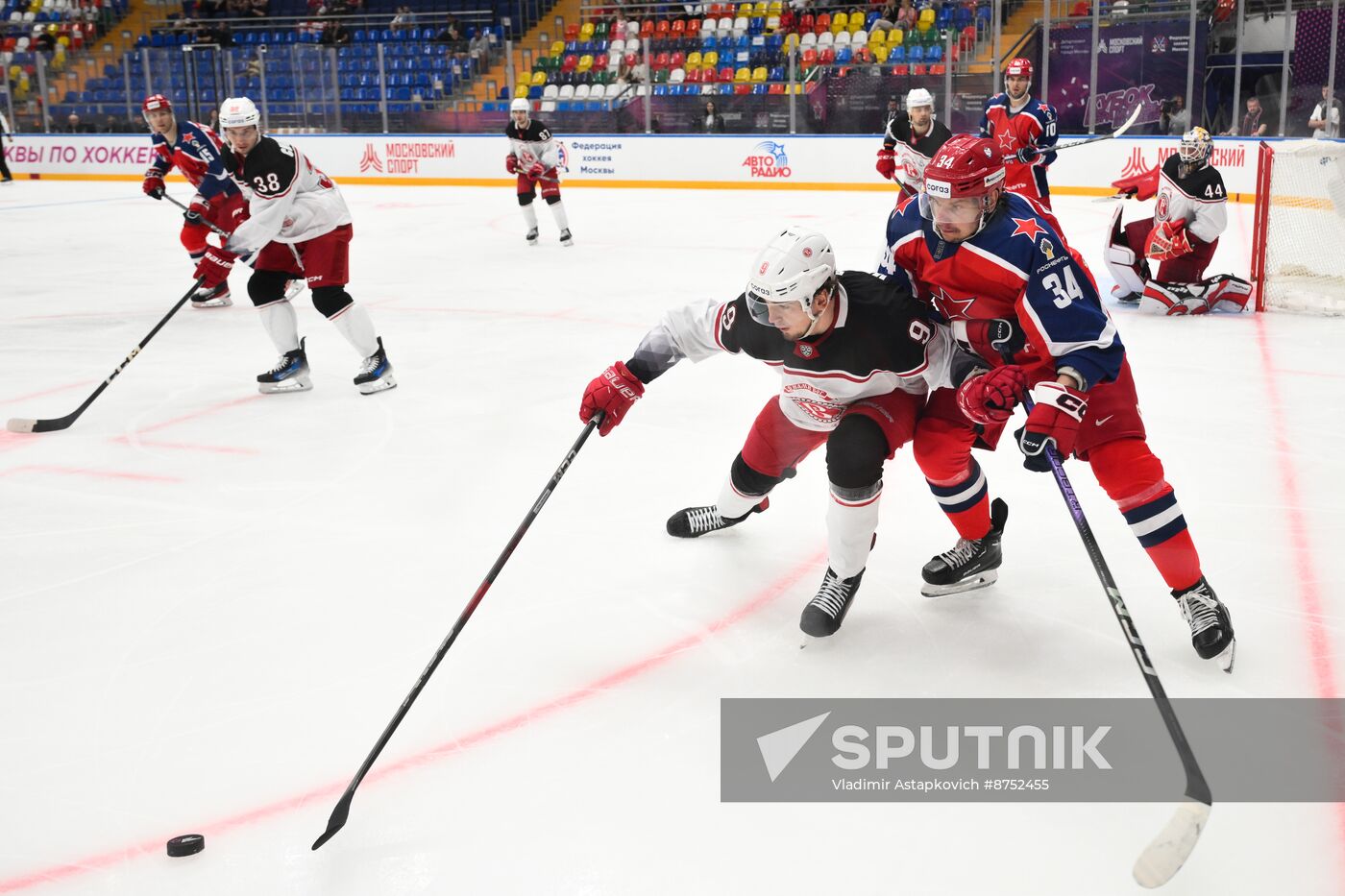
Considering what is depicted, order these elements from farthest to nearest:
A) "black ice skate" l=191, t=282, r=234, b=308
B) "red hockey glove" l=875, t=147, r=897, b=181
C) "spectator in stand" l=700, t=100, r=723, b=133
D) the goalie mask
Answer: "spectator in stand" l=700, t=100, r=723, b=133 → "red hockey glove" l=875, t=147, r=897, b=181 → "black ice skate" l=191, t=282, r=234, b=308 → the goalie mask

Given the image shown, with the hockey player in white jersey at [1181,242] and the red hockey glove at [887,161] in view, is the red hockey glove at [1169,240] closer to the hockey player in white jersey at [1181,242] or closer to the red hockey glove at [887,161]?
the hockey player in white jersey at [1181,242]

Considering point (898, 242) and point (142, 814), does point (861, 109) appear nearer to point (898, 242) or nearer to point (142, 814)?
point (898, 242)

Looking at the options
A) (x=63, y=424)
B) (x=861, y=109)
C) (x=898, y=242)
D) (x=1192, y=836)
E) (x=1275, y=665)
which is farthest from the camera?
(x=861, y=109)

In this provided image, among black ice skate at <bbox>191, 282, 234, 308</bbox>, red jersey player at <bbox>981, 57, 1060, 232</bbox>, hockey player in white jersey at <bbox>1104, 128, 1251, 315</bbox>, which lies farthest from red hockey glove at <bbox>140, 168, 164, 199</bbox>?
hockey player in white jersey at <bbox>1104, 128, 1251, 315</bbox>

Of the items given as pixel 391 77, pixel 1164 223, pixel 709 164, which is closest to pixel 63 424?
pixel 1164 223

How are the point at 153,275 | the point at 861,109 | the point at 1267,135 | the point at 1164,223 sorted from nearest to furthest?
1. the point at 1164,223
2. the point at 153,275
3. the point at 1267,135
4. the point at 861,109

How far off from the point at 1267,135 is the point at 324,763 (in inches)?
459

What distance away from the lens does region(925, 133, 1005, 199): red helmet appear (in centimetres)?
241

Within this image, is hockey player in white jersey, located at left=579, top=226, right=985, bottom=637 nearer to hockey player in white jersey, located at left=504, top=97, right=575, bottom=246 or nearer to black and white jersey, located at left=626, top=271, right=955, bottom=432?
black and white jersey, located at left=626, top=271, right=955, bottom=432

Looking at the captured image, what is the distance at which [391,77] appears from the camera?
15375 mm

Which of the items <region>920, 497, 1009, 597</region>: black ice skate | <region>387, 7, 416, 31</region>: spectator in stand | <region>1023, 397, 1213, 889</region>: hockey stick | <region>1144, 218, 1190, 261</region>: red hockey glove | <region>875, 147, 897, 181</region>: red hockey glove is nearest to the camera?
<region>1023, 397, 1213, 889</region>: hockey stick

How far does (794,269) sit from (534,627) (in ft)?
3.36

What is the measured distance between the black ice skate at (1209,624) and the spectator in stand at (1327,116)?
10.1 meters

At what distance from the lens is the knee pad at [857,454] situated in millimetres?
2486
